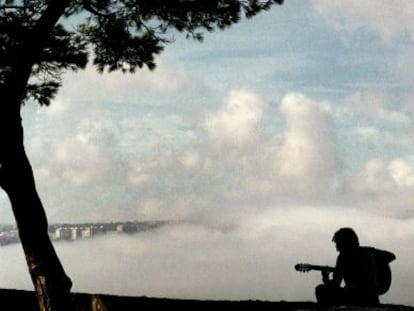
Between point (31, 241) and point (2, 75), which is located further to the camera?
point (2, 75)

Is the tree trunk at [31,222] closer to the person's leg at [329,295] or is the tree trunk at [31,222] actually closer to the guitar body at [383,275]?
the person's leg at [329,295]

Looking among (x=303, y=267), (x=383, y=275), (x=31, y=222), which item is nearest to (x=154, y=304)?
(x=31, y=222)

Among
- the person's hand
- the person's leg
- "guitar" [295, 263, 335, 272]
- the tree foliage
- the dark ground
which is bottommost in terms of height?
the dark ground

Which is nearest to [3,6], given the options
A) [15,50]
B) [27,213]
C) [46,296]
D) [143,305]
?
[15,50]

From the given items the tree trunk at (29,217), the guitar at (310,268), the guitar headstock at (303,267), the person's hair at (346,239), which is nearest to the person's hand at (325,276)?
the guitar at (310,268)

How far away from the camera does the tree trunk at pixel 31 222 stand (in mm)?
8758

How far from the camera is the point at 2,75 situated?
34.3 ft

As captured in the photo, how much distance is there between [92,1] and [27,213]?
152 inches

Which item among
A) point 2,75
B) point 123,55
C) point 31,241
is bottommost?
point 31,241

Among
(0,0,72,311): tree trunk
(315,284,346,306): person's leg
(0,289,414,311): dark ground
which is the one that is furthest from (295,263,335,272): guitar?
(0,0,72,311): tree trunk

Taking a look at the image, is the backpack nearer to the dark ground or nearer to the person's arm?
the person's arm

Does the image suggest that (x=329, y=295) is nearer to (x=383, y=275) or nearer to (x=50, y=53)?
(x=383, y=275)

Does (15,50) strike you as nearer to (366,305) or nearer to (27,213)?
(27,213)

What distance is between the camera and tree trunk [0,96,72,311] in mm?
8758
